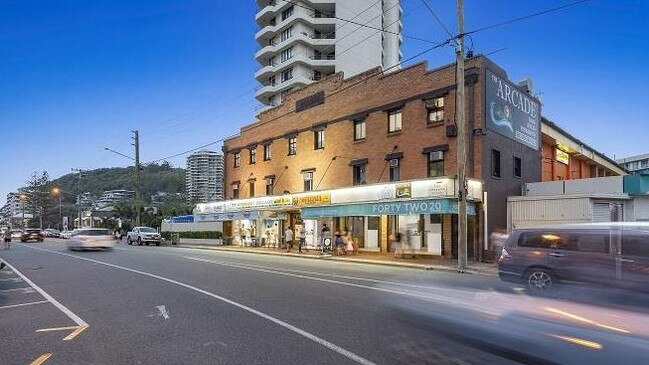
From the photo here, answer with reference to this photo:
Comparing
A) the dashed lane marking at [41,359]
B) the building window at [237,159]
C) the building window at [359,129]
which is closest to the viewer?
the dashed lane marking at [41,359]

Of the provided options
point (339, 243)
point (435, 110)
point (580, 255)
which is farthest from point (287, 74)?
point (580, 255)

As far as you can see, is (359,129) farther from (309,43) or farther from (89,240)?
(309,43)

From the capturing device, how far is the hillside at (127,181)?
108875 millimetres

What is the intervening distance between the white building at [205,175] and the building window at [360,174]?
8060 centimetres

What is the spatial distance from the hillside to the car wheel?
103899mm

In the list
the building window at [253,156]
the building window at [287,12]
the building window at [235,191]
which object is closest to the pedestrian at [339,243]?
the building window at [253,156]

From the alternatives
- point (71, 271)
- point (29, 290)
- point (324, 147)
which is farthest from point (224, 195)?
point (29, 290)

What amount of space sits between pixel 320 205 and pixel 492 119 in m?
11.2

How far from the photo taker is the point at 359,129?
95.3 ft

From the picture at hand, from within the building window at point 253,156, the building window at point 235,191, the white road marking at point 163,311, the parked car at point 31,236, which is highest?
the building window at point 253,156

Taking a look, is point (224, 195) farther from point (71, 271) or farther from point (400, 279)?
point (400, 279)

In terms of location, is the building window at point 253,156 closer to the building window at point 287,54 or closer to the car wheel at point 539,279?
the car wheel at point 539,279

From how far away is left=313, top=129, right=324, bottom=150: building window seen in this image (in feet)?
104

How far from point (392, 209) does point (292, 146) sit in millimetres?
13081
